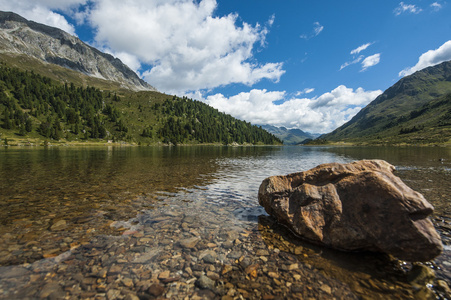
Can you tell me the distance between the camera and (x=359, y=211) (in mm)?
9055

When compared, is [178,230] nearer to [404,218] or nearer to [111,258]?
[111,258]

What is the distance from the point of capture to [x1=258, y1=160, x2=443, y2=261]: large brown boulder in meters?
7.54

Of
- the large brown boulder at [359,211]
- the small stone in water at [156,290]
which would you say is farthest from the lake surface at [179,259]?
the large brown boulder at [359,211]

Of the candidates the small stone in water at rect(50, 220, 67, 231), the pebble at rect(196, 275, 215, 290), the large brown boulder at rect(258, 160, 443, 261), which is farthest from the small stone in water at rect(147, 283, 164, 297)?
the small stone in water at rect(50, 220, 67, 231)

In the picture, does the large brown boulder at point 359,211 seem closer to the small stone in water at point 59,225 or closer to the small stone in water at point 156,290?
the small stone in water at point 156,290

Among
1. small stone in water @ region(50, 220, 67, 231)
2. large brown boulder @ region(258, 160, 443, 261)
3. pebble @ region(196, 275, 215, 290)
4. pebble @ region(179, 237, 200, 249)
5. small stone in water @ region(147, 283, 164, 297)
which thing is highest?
large brown boulder @ region(258, 160, 443, 261)

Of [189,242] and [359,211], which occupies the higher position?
[359,211]

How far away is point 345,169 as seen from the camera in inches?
435

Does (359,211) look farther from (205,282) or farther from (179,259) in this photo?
(179,259)

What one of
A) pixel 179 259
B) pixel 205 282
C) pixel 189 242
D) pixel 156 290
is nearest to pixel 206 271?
pixel 205 282

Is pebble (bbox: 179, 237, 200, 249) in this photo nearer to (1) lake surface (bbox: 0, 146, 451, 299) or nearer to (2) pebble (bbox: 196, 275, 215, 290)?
(1) lake surface (bbox: 0, 146, 451, 299)

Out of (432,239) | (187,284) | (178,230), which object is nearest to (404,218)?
(432,239)

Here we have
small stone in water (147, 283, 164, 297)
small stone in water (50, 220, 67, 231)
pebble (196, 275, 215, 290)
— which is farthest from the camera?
small stone in water (50, 220, 67, 231)

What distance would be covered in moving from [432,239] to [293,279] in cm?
547
